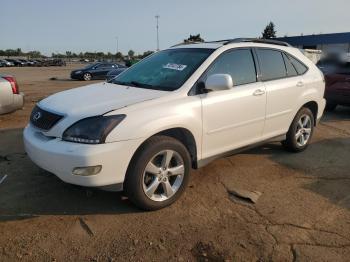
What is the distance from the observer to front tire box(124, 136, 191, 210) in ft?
12.1

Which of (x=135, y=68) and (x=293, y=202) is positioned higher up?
(x=135, y=68)

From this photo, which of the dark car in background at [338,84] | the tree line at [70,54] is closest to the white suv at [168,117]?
the dark car in background at [338,84]

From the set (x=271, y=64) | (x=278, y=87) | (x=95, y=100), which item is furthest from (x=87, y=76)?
(x=95, y=100)

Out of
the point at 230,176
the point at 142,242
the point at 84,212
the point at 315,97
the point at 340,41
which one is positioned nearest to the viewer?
the point at 142,242

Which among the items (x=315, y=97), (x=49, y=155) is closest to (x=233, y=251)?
(x=49, y=155)

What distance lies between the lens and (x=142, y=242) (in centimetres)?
338

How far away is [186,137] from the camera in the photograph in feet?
13.8

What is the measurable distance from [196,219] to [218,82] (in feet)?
4.77

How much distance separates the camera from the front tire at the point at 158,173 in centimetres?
370

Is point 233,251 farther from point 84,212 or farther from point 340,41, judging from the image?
point 340,41

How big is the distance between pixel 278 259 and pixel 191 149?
1563 millimetres

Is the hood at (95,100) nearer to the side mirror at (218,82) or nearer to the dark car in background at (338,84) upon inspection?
the side mirror at (218,82)

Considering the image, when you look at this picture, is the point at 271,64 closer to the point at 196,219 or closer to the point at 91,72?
the point at 196,219

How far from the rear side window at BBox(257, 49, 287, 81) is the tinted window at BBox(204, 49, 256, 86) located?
21 centimetres
